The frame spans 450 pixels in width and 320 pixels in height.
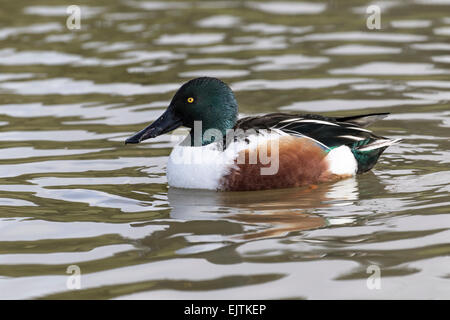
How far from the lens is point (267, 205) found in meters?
6.16

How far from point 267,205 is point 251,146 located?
541 millimetres

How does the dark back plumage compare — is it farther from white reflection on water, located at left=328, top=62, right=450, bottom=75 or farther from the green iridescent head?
white reflection on water, located at left=328, top=62, right=450, bottom=75

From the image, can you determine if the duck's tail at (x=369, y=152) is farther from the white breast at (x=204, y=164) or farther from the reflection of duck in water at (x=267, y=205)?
the white breast at (x=204, y=164)

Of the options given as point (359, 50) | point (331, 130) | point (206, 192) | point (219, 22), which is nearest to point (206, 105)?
point (206, 192)

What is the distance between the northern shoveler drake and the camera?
651 centimetres

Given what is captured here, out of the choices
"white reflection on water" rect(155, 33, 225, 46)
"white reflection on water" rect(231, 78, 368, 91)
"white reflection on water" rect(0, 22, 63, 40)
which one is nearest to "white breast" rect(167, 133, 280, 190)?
"white reflection on water" rect(231, 78, 368, 91)

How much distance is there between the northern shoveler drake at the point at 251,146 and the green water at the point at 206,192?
0.14 meters

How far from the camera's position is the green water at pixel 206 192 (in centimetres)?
488

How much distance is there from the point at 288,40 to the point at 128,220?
5.37 meters

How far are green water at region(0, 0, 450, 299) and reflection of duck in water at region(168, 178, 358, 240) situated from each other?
21mm

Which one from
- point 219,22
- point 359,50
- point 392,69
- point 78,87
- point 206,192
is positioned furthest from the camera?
point 219,22

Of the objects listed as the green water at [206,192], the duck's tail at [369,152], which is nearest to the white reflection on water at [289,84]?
the green water at [206,192]

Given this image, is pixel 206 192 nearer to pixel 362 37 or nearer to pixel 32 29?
pixel 362 37

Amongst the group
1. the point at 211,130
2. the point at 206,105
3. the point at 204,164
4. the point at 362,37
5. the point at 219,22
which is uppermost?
the point at 219,22
